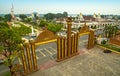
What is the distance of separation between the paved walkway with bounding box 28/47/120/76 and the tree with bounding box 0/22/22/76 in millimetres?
3396

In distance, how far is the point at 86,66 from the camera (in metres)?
13.9

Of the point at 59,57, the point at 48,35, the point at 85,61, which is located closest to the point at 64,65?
the point at 59,57

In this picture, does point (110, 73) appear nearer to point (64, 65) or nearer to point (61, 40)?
point (64, 65)

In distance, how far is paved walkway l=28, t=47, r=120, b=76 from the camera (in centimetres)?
1256

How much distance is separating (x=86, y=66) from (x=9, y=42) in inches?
338

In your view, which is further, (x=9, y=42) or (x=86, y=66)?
(x=86, y=66)

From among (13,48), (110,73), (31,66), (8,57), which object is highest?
(13,48)

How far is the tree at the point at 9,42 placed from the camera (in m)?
9.59

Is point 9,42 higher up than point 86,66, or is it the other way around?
point 9,42

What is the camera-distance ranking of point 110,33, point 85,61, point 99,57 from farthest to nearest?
1. point 110,33
2. point 99,57
3. point 85,61

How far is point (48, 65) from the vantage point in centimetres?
1429

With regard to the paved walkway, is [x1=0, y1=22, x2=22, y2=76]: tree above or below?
above

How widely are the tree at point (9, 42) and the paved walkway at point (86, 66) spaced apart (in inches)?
134

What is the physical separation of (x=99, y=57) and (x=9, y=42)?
37.2 ft
